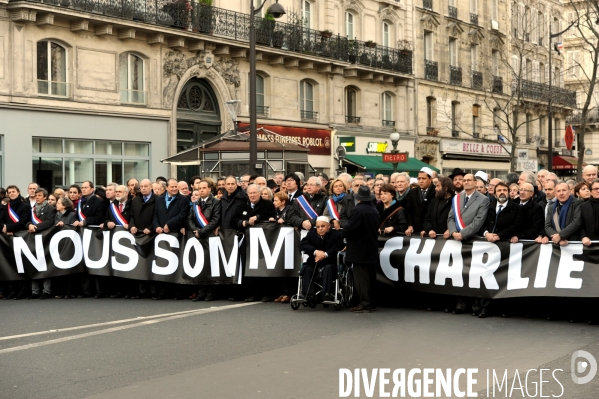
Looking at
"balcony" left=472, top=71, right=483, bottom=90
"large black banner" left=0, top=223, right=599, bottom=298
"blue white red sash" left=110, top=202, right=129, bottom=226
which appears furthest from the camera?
"balcony" left=472, top=71, right=483, bottom=90

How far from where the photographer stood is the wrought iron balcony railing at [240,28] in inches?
1110

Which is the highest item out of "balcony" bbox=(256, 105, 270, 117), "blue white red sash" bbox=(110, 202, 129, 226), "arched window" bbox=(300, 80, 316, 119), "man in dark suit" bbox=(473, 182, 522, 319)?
"arched window" bbox=(300, 80, 316, 119)

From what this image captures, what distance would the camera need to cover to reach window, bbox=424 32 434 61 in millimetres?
44844

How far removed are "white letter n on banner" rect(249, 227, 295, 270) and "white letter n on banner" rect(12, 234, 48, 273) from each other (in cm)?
368

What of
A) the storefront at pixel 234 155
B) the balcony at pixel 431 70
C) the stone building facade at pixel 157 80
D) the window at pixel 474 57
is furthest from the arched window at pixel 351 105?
the storefront at pixel 234 155

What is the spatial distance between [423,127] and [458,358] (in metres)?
35.9

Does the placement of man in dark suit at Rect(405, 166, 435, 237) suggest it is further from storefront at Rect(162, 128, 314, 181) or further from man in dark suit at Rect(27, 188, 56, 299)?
storefront at Rect(162, 128, 314, 181)

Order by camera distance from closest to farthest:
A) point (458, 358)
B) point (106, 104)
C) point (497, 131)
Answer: point (458, 358), point (106, 104), point (497, 131)

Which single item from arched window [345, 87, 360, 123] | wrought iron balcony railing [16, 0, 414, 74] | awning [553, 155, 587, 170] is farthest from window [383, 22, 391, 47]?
awning [553, 155, 587, 170]

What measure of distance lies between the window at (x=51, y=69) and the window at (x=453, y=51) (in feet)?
81.0

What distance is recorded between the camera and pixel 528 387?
25.4ft

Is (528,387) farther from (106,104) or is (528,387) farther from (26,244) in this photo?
(106,104)

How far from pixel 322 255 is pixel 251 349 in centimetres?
312

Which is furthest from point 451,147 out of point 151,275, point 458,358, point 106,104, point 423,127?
point 458,358
